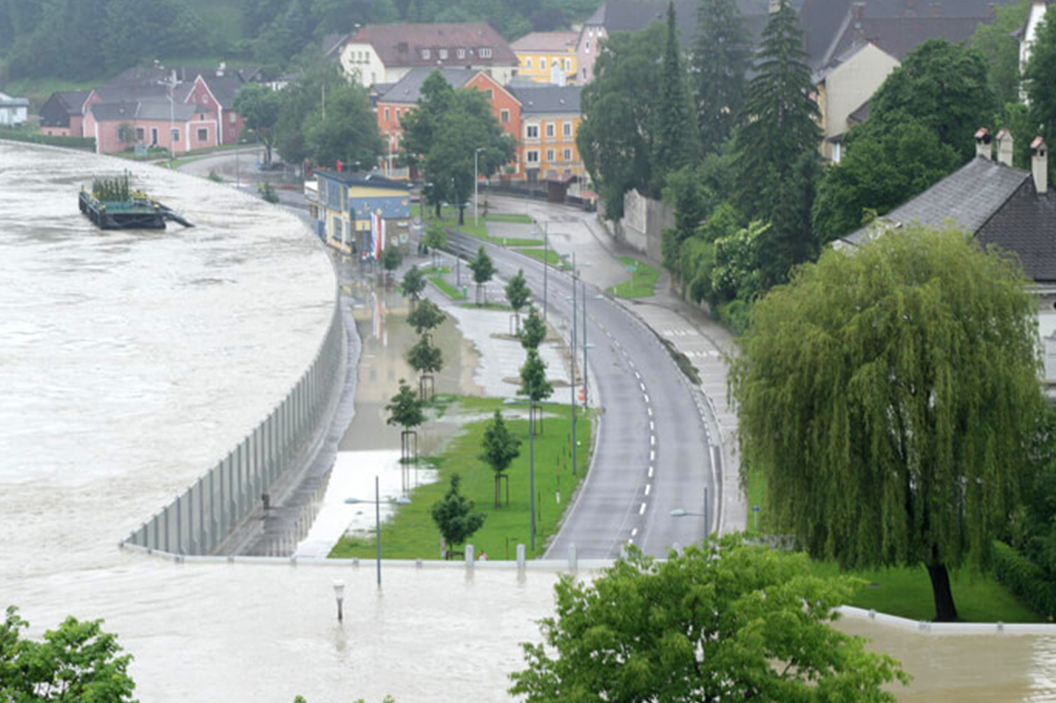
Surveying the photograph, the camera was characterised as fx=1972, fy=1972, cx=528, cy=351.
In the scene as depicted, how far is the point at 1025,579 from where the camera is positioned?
59.5 metres

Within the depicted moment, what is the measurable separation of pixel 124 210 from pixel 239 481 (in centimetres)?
10199

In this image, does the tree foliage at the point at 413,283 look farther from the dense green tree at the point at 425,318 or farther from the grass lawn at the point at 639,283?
the grass lawn at the point at 639,283

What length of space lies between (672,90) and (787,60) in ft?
90.1

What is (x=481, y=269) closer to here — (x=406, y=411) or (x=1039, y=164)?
(x=406, y=411)

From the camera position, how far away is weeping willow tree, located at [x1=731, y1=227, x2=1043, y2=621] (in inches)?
2224

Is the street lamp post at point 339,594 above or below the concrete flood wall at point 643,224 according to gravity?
below

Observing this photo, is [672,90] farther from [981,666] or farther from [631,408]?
[981,666]

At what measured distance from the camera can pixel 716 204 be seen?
139 meters

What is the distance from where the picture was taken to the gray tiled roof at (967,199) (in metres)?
73.0

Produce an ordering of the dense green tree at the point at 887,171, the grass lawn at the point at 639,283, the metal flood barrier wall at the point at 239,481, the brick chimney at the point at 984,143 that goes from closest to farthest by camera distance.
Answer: the metal flood barrier wall at the point at 239,481 < the brick chimney at the point at 984,143 < the dense green tree at the point at 887,171 < the grass lawn at the point at 639,283

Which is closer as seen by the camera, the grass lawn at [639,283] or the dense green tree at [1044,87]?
the dense green tree at [1044,87]

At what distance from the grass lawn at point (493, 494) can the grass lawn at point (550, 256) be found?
50.3 m

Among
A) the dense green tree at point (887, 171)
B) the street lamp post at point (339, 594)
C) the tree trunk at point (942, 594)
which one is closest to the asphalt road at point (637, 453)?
the tree trunk at point (942, 594)

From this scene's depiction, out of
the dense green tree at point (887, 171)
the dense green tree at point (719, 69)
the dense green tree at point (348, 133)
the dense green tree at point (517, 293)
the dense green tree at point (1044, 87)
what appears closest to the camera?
the dense green tree at point (887, 171)
